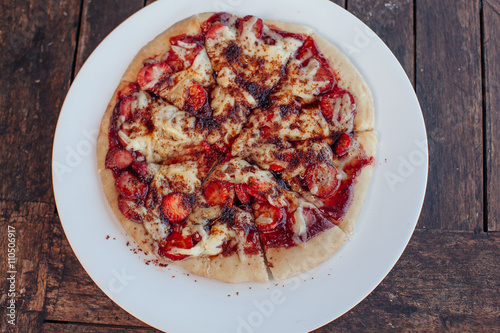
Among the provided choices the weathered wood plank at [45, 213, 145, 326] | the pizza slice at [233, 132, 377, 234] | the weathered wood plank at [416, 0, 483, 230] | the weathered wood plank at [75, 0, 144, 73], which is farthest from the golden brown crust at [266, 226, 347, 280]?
the weathered wood plank at [75, 0, 144, 73]

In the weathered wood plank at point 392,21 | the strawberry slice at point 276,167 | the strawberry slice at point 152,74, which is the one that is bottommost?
the strawberry slice at point 276,167

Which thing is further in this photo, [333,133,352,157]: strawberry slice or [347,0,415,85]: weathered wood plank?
[347,0,415,85]: weathered wood plank

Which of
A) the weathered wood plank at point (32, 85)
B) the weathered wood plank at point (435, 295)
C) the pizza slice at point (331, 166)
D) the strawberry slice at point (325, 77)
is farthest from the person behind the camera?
the weathered wood plank at point (32, 85)

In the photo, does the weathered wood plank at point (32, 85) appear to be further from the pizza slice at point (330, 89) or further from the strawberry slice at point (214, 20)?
the pizza slice at point (330, 89)

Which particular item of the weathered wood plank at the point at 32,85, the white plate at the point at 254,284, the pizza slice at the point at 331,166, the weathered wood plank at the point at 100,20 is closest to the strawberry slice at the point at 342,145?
the pizza slice at the point at 331,166

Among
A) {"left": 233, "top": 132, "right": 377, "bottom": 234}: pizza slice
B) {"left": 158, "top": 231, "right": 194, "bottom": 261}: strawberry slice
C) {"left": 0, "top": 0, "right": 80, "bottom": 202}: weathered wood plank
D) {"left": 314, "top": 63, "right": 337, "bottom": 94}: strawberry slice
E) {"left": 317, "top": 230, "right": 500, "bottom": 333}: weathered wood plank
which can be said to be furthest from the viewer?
{"left": 0, "top": 0, "right": 80, "bottom": 202}: weathered wood plank

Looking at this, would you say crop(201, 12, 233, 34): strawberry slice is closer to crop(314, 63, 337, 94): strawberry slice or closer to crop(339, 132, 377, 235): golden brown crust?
crop(314, 63, 337, 94): strawberry slice

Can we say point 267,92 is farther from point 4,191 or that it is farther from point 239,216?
point 4,191
